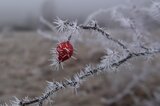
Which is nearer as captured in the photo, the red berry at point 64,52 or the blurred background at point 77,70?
the red berry at point 64,52

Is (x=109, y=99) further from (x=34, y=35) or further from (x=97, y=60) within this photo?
(x=34, y=35)

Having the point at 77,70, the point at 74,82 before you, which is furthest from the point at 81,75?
the point at 77,70

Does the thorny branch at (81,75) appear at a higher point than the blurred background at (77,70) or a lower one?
lower

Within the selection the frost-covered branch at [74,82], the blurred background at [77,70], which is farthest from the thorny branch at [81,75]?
the blurred background at [77,70]

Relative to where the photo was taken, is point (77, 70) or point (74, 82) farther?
point (77, 70)

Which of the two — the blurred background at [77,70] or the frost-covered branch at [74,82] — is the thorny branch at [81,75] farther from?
the blurred background at [77,70]

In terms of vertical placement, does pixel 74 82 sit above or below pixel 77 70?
below

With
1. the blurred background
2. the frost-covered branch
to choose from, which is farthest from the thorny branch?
the blurred background

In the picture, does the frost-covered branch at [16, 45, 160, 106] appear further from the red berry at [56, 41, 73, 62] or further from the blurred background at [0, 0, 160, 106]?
the blurred background at [0, 0, 160, 106]

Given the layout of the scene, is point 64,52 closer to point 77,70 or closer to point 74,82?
point 74,82

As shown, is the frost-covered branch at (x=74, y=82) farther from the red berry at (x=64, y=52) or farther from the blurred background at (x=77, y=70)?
the blurred background at (x=77, y=70)

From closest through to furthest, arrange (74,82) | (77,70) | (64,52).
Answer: (64,52) < (74,82) < (77,70)
